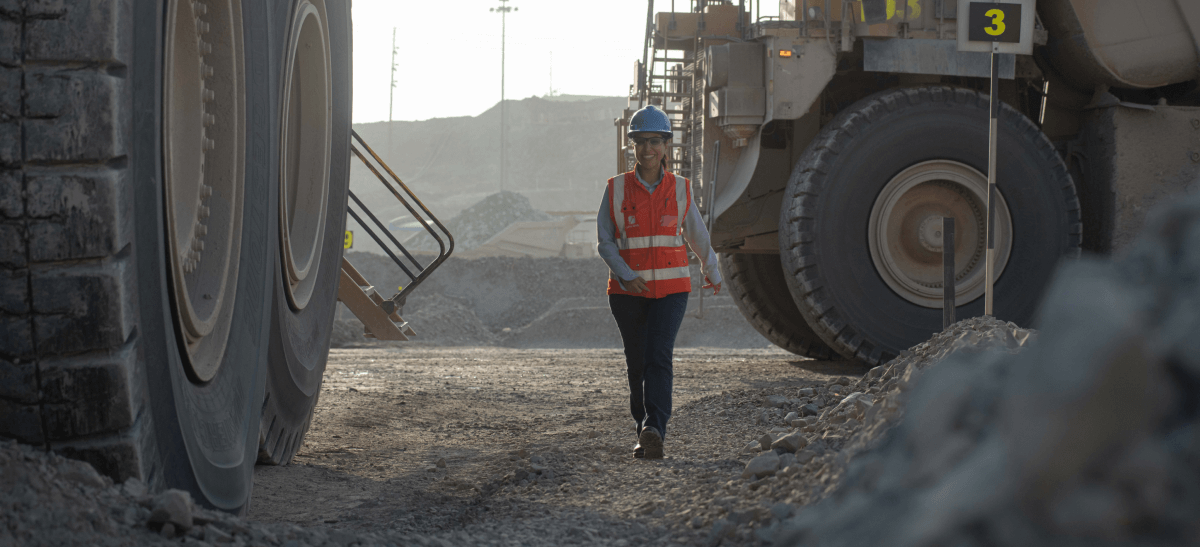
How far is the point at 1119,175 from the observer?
7109 mm

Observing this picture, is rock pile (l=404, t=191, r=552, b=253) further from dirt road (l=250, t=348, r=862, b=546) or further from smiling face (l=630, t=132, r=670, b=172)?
smiling face (l=630, t=132, r=670, b=172)

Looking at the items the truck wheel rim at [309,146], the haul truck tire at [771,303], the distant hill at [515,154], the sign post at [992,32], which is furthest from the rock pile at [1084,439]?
the distant hill at [515,154]

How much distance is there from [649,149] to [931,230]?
3405mm

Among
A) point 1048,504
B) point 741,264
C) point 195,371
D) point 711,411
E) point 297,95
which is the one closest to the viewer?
point 1048,504

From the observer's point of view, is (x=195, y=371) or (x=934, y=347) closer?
(x=195, y=371)

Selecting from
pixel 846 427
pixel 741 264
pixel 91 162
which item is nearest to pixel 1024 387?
pixel 91 162

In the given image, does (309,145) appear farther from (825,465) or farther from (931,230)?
(931,230)

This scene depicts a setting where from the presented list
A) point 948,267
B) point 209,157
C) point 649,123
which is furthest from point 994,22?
point 209,157

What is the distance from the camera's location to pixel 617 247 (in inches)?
172

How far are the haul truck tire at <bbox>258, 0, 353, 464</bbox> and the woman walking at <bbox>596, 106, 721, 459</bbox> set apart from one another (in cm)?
129

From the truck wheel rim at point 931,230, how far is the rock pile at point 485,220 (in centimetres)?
3029

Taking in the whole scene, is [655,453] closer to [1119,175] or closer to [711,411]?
[711,411]

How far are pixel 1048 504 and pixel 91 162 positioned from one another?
1748 mm

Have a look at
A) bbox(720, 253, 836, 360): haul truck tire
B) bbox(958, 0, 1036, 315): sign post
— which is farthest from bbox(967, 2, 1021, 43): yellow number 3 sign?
bbox(720, 253, 836, 360): haul truck tire
